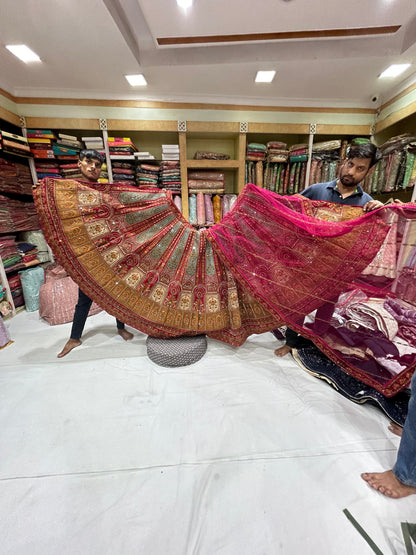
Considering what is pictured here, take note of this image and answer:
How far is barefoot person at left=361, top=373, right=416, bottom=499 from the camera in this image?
0.68 metres

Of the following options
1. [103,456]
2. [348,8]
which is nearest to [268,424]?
[103,456]

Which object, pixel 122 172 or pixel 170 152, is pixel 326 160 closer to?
pixel 170 152

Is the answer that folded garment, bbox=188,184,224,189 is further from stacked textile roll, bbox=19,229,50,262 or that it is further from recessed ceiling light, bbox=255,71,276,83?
stacked textile roll, bbox=19,229,50,262

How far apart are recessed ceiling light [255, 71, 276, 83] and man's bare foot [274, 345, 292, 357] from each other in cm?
242

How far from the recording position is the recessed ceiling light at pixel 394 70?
6.06 ft

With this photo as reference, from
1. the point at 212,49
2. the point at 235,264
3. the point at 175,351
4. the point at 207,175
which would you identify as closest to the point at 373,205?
the point at 235,264

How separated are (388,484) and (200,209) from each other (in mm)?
2578

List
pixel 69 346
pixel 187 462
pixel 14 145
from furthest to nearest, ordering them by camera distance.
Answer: pixel 14 145
pixel 69 346
pixel 187 462

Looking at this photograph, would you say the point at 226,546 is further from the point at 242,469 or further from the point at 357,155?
the point at 357,155

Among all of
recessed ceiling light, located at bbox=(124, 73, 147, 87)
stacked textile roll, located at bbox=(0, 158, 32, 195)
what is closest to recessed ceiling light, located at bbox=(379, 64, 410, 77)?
recessed ceiling light, located at bbox=(124, 73, 147, 87)

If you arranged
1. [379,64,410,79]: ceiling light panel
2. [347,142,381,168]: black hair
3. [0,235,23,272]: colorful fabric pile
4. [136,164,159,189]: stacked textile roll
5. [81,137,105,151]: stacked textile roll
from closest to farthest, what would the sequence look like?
[347,142,381,168]: black hair
[379,64,410,79]: ceiling light panel
[0,235,23,272]: colorful fabric pile
[81,137,105,151]: stacked textile roll
[136,164,159,189]: stacked textile roll

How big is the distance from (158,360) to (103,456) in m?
0.56

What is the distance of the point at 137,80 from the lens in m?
2.03

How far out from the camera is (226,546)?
2.02ft
